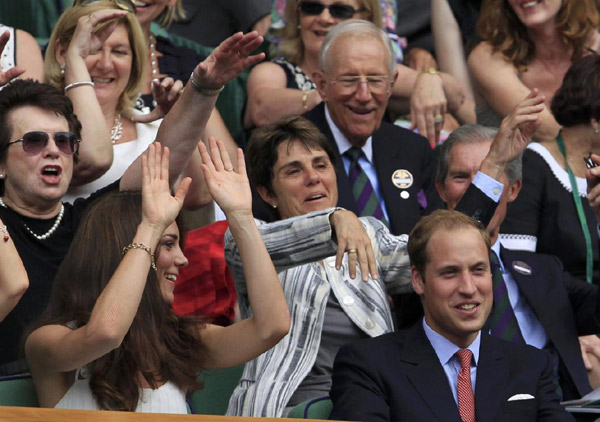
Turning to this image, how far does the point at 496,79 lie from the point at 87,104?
198 centimetres

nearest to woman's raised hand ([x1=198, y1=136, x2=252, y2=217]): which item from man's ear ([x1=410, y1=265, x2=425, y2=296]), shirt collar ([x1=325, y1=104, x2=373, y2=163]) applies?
man's ear ([x1=410, y1=265, x2=425, y2=296])

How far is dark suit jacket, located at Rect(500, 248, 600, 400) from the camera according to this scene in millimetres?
4191

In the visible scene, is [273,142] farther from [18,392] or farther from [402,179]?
[18,392]

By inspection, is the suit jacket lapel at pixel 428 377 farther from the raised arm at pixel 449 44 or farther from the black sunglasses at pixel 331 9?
the raised arm at pixel 449 44

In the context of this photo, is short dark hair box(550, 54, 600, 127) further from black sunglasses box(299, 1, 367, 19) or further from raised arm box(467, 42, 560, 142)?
black sunglasses box(299, 1, 367, 19)

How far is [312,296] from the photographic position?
3.86 meters

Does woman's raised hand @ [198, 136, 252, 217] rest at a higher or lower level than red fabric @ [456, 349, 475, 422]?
higher

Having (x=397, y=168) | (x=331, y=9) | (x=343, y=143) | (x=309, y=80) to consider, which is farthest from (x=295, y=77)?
(x=397, y=168)

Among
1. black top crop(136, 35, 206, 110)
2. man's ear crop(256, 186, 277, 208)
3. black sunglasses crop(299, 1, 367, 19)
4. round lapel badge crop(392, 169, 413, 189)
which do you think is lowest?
man's ear crop(256, 186, 277, 208)

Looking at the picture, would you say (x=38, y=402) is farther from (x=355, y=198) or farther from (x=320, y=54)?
(x=320, y=54)

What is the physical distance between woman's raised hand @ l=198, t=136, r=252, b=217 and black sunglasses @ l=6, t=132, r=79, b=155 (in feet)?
1.75

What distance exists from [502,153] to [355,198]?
59cm

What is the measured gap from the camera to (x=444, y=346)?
142 inches

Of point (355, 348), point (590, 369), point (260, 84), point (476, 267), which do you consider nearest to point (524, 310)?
point (590, 369)
